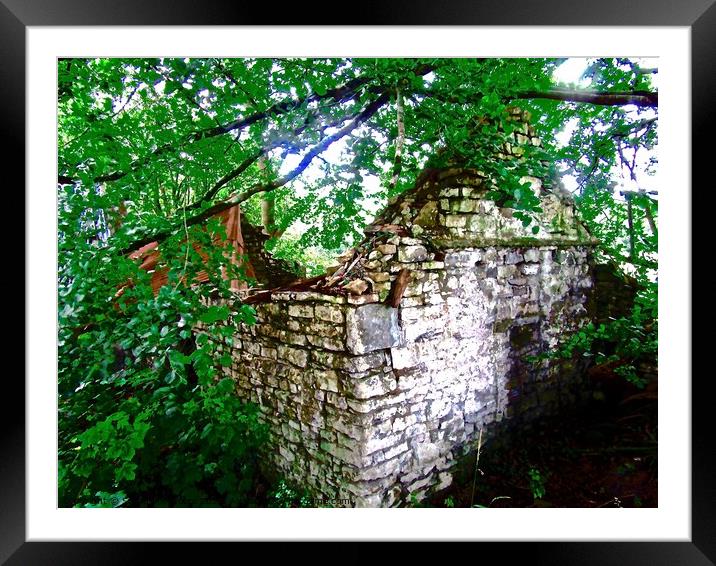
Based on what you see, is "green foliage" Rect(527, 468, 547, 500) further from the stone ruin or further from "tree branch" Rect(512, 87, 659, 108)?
"tree branch" Rect(512, 87, 659, 108)

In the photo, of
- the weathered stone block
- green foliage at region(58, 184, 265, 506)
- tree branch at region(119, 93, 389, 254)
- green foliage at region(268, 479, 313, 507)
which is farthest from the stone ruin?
tree branch at region(119, 93, 389, 254)

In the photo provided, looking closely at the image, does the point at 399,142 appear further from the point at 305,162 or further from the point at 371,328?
the point at 371,328

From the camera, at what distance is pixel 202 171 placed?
2.17 metres

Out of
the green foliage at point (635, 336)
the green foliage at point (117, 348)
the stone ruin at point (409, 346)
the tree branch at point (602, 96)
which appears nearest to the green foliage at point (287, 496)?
the stone ruin at point (409, 346)

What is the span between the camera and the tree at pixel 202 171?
157 cm

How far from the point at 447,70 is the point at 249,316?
1889 millimetres

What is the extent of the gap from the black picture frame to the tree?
306 mm

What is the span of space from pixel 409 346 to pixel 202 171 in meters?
1.88

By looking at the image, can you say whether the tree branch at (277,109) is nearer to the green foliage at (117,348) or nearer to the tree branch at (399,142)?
the tree branch at (399,142)

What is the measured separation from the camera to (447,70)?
1815mm

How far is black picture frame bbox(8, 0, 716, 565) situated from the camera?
116 centimetres
